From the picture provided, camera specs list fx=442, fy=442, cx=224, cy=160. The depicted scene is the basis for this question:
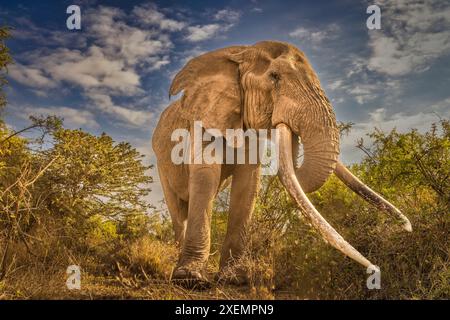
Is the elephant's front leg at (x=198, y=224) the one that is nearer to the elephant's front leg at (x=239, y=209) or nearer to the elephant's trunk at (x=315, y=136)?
the elephant's front leg at (x=239, y=209)

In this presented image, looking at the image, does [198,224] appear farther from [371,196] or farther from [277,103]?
[371,196]

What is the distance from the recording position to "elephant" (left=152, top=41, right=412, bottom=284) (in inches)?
205

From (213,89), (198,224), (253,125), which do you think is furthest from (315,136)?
(198,224)

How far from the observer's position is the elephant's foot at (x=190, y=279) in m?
5.47

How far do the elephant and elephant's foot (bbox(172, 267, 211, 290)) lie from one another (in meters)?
0.01

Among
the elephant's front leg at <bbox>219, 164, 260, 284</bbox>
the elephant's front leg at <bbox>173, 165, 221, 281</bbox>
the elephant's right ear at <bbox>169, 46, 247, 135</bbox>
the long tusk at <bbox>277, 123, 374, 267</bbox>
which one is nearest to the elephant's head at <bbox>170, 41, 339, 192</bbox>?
the elephant's right ear at <bbox>169, 46, 247, 135</bbox>

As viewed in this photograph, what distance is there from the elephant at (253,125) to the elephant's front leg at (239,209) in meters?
0.01

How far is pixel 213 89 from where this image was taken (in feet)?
20.9

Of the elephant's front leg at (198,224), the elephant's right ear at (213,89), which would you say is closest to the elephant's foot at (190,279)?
the elephant's front leg at (198,224)

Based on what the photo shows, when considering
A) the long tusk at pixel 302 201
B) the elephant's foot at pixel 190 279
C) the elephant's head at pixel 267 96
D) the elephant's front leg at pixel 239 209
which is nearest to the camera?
the long tusk at pixel 302 201

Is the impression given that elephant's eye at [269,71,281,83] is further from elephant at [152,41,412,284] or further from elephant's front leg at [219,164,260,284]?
elephant's front leg at [219,164,260,284]

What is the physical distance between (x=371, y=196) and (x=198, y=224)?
7.49ft
